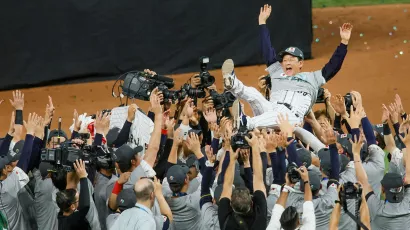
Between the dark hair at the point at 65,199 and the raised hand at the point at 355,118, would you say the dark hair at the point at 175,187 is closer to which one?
the dark hair at the point at 65,199

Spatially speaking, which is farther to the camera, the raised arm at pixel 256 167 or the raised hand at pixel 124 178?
the raised hand at pixel 124 178

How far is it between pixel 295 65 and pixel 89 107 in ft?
20.8

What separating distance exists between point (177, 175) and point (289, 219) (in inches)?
62.4

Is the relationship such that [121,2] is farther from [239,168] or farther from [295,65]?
[239,168]

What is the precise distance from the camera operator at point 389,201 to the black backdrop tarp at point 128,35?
942cm

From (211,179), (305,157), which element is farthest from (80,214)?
(305,157)

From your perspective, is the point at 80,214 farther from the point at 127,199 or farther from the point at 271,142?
the point at 271,142

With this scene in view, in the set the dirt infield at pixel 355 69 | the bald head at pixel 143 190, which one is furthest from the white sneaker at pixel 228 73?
the dirt infield at pixel 355 69

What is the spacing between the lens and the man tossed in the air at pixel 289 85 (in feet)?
37.7

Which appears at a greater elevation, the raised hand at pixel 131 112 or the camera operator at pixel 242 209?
the raised hand at pixel 131 112

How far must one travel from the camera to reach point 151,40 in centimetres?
1823

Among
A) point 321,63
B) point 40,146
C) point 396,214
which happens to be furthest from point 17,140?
point 321,63

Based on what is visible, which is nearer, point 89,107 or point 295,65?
point 295,65

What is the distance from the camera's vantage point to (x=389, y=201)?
905 cm
